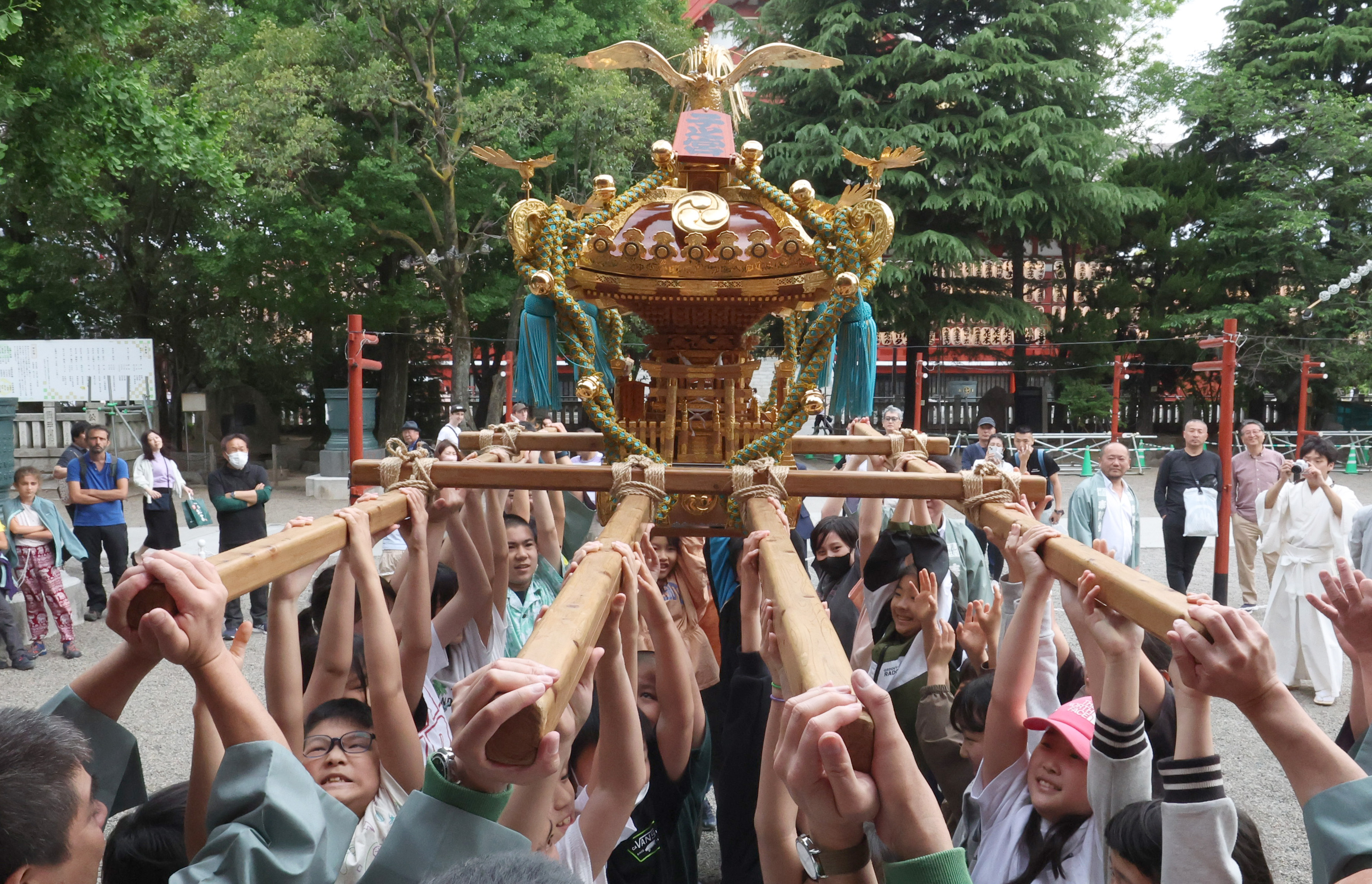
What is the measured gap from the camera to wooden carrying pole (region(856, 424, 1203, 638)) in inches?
57.1

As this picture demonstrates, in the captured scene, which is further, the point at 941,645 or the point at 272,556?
the point at 941,645

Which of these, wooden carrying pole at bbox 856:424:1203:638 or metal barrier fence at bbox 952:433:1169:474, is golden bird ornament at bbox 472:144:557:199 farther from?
metal barrier fence at bbox 952:433:1169:474

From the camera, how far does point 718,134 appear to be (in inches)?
152

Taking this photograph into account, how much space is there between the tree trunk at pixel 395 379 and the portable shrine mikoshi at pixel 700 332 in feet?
48.9

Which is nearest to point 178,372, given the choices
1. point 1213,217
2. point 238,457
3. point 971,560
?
point 238,457

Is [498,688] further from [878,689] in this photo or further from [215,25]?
[215,25]

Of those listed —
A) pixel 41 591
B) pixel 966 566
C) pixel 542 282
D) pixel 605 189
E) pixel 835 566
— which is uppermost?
pixel 605 189

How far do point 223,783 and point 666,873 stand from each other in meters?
1.21

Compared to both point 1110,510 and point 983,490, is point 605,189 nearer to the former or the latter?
point 983,490

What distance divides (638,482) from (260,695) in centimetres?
390

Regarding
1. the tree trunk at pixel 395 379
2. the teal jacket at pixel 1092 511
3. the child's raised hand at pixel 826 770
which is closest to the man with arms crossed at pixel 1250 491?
the teal jacket at pixel 1092 511

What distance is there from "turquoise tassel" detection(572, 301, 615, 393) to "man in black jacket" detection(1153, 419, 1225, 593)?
17.0 ft

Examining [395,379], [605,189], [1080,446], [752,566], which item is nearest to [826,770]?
[752,566]

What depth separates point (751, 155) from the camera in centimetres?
386
